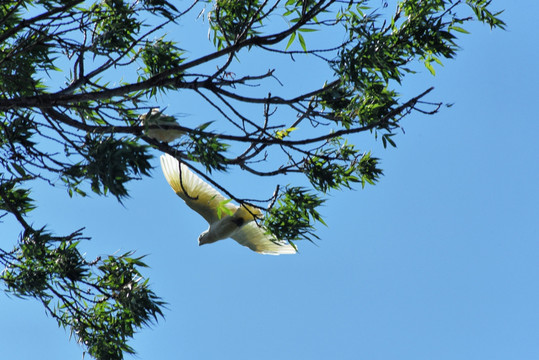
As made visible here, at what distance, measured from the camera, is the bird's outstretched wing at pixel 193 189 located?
626 centimetres

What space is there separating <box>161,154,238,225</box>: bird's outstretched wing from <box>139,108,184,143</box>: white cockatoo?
1879 millimetres

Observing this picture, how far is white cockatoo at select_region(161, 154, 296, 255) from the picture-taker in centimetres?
623

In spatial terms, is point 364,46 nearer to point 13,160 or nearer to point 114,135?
point 114,135

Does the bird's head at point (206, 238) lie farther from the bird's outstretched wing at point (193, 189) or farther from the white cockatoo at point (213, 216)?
the bird's outstretched wing at point (193, 189)

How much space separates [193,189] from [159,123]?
7.55 feet

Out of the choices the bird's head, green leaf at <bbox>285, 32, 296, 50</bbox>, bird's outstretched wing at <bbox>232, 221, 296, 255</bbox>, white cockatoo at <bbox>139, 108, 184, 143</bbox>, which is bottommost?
bird's outstretched wing at <bbox>232, 221, 296, 255</bbox>

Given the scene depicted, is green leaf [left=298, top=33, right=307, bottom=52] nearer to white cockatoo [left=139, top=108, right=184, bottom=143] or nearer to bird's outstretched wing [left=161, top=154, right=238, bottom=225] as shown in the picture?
white cockatoo [left=139, top=108, right=184, bottom=143]

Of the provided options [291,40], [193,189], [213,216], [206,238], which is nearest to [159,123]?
[291,40]

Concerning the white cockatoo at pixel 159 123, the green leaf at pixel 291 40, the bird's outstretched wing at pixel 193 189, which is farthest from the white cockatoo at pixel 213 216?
the green leaf at pixel 291 40

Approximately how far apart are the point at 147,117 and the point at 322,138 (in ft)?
4.06

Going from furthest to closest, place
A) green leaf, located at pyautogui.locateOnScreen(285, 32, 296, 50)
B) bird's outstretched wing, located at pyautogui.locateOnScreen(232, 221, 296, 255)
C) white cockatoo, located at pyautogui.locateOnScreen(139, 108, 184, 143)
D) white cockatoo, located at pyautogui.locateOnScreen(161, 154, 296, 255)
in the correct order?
bird's outstretched wing, located at pyautogui.locateOnScreen(232, 221, 296, 255), white cockatoo, located at pyautogui.locateOnScreen(161, 154, 296, 255), green leaf, located at pyautogui.locateOnScreen(285, 32, 296, 50), white cockatoo, located at pyautogui.locateOnScreen(139, 108, 184, 143)

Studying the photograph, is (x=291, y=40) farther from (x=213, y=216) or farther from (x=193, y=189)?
(x=213, y=216)

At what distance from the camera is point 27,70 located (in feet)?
17.1

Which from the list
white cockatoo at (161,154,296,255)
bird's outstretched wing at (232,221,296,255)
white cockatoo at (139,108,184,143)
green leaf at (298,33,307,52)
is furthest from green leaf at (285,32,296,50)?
bird's outstretched wing at (232,221,296,255)
